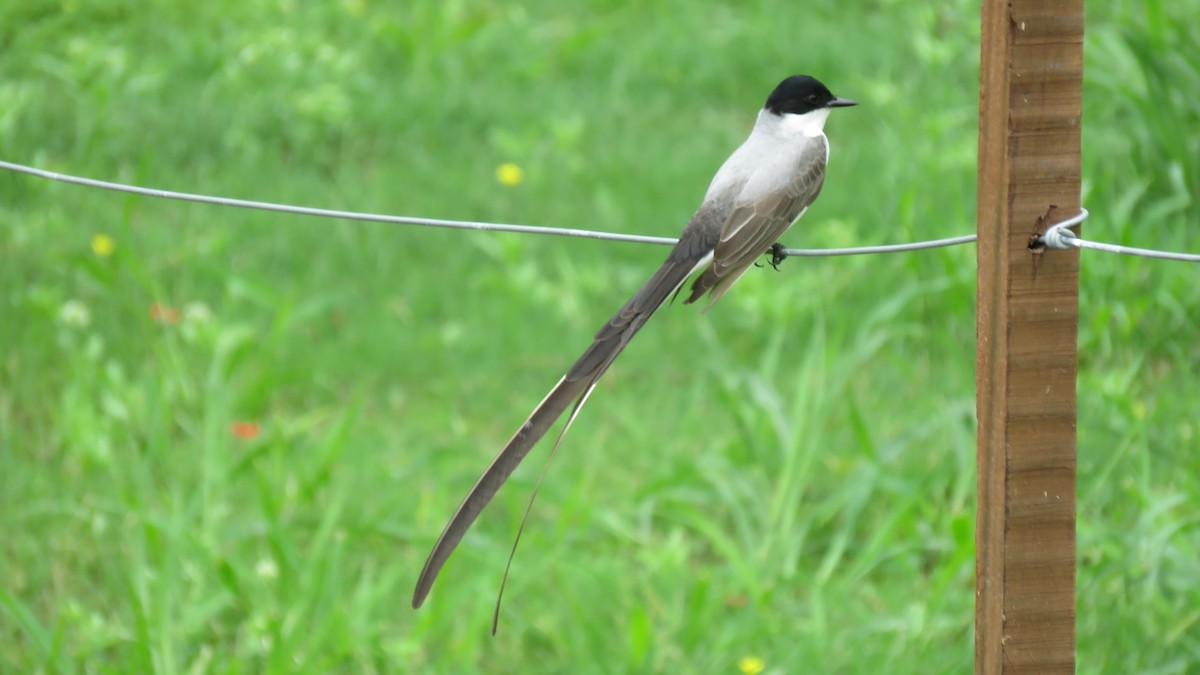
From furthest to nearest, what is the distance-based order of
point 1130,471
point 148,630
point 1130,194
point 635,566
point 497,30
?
point 497,30
point 1130,194
point 635,566
point 1130,471
point 148,630

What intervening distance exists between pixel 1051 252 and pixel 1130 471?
215 cm

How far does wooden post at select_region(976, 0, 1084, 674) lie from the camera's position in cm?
218

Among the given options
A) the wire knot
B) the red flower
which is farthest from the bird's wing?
the red flower

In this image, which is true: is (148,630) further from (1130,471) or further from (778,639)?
(1130,471)

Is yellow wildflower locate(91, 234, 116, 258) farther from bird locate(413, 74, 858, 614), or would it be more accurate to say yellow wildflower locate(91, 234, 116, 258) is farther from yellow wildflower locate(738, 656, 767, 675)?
yellow wildflower locate(738, 656, 767, 675)

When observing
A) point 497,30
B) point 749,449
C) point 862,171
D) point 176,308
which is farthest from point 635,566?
point 497,30

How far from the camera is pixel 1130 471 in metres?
4.12

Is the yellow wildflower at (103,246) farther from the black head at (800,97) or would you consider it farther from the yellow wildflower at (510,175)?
the black head at (800,97)

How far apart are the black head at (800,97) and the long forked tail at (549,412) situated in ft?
2.44

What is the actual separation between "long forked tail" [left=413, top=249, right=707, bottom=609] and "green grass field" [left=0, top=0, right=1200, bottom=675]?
1.12 m

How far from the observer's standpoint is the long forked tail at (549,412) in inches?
93.0

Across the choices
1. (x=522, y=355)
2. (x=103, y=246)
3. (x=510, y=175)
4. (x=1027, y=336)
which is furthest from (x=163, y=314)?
(x=1027, y=336)

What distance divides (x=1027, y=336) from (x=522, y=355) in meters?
→ 3.29

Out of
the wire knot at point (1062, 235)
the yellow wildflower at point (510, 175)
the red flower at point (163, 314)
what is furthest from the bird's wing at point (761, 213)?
the yellow wildflower at point (510, 175)
